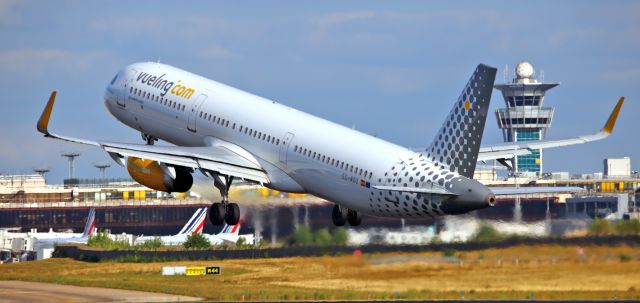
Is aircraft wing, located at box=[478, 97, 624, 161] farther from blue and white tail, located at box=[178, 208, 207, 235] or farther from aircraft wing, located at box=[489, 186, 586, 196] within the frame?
blue and white tail, located at box=[178, 208, 207, 235]

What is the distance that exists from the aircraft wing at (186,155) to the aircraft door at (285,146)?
77.7 inches

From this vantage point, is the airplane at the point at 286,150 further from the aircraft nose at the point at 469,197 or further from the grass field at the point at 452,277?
the grass field at the point at 452,277

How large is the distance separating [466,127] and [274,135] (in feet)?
41.4

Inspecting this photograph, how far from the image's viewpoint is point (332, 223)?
79438 mm

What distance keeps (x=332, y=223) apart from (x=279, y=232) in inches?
133

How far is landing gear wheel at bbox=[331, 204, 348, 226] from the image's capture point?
75875 mm

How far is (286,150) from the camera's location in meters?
71.7

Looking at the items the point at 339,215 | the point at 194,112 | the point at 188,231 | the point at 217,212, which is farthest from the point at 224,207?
the point at 188,231

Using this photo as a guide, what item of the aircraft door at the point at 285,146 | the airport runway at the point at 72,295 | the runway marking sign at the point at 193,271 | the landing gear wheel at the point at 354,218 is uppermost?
the aircraft door at the point at 285,146

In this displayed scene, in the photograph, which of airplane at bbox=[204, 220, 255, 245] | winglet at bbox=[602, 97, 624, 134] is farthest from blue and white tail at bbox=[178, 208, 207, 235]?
winglet at bbox=[602, 97, 624, 134]

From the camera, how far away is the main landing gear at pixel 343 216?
75875 millimetres

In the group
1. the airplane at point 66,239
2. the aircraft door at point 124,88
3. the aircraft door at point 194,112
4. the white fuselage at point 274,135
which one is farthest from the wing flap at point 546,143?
the airplane at point 66,239

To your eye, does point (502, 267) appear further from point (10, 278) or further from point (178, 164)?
point (10, 278)

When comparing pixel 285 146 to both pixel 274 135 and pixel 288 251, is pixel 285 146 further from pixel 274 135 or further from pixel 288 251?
pixel 288 251
